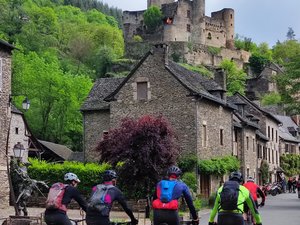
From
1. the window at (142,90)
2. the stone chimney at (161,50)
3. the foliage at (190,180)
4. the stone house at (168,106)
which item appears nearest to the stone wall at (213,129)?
the stone house at (168,106)

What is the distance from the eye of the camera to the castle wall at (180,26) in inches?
5138

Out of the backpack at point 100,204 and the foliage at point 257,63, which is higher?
the foliage at point 257,63

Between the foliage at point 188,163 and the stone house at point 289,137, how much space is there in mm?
36172

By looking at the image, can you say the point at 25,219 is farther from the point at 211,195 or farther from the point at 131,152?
the point at 211,195

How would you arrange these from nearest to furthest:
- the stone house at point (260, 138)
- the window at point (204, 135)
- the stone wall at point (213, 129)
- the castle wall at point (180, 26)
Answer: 1. the stone wall at point (213, 129)
2. the window at point (204, 135)
3. the stone house at point (260, 138)
4. the castle wall at point (180, 26)

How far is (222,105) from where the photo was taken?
133 ft

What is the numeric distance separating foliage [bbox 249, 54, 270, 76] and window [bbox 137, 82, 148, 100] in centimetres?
10307

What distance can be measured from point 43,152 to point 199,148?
21937 millimetres

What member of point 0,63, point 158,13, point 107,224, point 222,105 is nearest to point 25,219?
point 107,224

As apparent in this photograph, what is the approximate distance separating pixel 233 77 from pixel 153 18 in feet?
79.3

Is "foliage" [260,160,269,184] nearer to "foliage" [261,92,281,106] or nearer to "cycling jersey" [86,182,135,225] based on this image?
"foliage" [261,92,281,106]

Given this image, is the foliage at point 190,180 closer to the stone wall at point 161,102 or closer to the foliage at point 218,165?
the foliage at point 218,165

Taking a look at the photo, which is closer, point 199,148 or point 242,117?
point 199,148

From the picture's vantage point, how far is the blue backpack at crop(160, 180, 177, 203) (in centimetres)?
930
